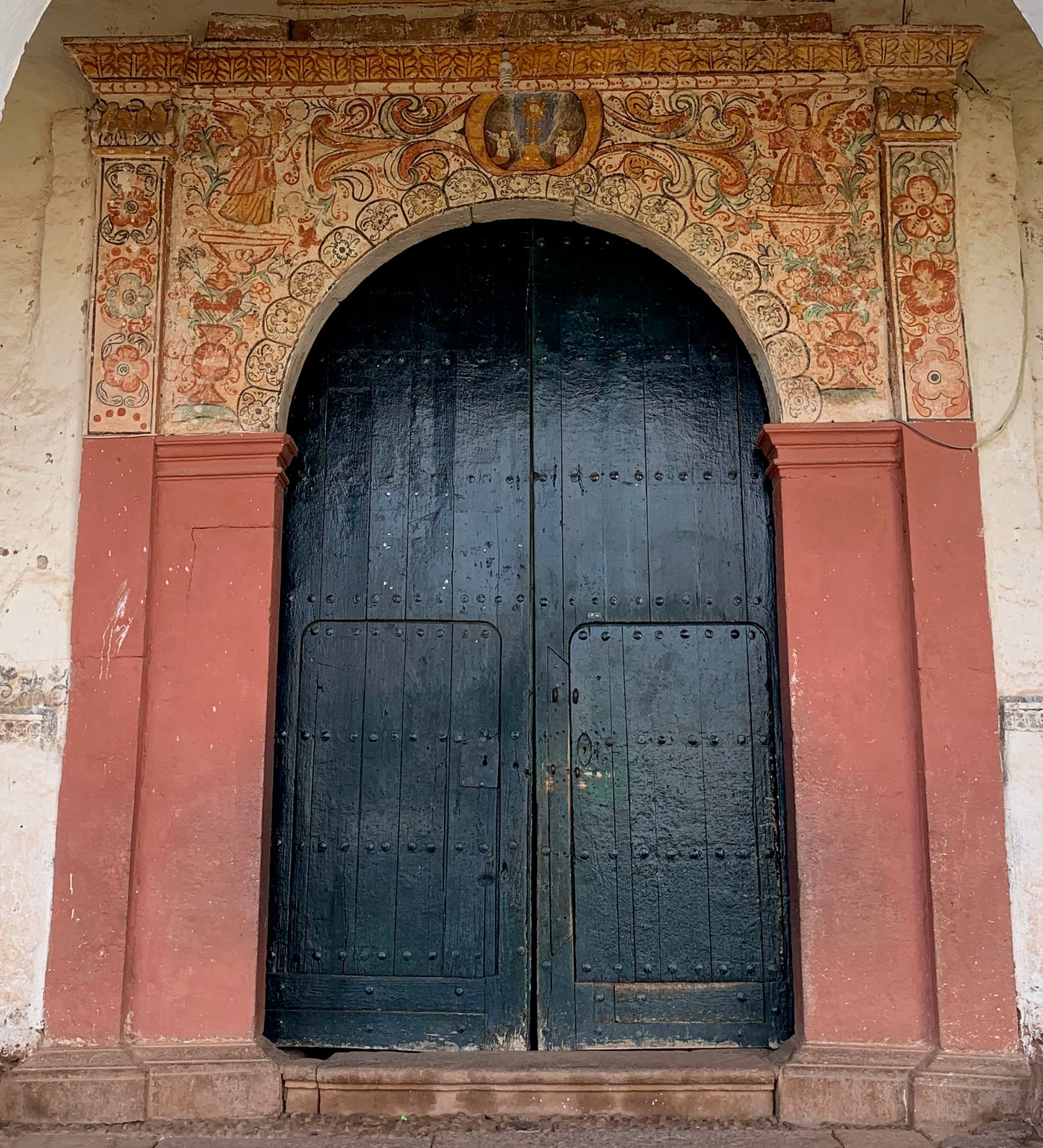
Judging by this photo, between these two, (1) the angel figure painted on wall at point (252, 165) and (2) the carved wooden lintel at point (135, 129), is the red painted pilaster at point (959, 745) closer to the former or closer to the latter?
(1) the angel figure painted on wall at point (252, 165)

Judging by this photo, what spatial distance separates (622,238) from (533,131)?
48 centimetres

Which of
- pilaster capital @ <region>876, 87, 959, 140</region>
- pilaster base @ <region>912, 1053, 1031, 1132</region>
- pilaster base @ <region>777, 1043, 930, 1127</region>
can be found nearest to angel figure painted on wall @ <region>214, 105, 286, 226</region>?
pilaster capital @ <region>876, 87, 959, 140</region>

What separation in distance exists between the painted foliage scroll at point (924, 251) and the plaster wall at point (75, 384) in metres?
0.07

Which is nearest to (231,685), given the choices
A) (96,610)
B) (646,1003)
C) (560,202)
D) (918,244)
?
(96,610)

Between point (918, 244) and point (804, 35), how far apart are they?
2.65 feet

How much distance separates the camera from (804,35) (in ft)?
12.9

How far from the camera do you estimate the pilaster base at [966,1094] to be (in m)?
3.27

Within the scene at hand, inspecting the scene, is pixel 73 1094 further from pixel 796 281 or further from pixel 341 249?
pixel 796 281

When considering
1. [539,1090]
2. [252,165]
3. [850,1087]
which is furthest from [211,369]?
[850,1087]

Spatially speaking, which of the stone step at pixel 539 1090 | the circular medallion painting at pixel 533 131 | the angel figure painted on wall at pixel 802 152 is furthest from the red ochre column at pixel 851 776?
the circular medallion painting at pixel 533 131

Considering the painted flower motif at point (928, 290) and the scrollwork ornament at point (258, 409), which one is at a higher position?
the painted flower motif at point (928, 290)

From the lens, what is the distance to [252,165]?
3.98 m

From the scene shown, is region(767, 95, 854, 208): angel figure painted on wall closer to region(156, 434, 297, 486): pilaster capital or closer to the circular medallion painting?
the circular medallion painting

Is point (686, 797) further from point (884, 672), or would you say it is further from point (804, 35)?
point (804, 35)
